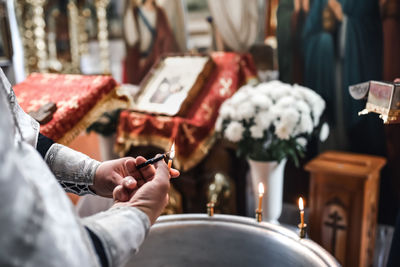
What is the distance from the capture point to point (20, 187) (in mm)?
515

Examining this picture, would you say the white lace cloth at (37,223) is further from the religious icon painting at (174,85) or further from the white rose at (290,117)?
the religious icon painting at (174,85)

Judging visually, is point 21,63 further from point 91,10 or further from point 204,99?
point 204,99

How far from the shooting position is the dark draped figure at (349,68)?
2.55 meters

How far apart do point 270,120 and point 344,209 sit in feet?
2.12

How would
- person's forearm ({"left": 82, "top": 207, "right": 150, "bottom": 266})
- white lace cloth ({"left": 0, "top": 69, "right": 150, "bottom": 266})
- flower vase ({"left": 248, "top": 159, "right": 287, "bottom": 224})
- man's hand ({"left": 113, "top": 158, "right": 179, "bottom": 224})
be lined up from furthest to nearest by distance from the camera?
flower vase ({"left": 248, "top": 159, "right": 287, "bottom": 224})
man's hand ({"left": 113, "top": 158, "right": 179, "bottom": 224})
person's forearm ({"left": 82, "top": 207, "right": 150, "bottom": 266})
white lace cloth ({"left": 0, "top": 69, "right": 150, "bottom": 266})

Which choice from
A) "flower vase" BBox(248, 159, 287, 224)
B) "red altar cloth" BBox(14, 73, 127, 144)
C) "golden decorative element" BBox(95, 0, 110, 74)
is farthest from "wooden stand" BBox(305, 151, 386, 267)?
"golden decorative element" BBox(95, 0, 110, 74)

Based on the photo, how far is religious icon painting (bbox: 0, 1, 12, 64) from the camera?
12.4 feet

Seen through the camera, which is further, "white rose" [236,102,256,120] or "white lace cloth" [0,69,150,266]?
"white rose" [236,102,256,120]

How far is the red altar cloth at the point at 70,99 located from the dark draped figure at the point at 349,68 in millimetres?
1479

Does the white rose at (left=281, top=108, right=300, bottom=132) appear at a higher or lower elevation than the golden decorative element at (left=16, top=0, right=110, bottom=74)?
lower

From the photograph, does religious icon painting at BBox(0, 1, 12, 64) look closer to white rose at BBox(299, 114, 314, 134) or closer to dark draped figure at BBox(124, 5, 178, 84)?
dark draped figure at BBox(124, 5, 178, 84)

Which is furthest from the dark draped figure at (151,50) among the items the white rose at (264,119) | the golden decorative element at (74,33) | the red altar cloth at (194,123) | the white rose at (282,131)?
the white rose at (282,131)

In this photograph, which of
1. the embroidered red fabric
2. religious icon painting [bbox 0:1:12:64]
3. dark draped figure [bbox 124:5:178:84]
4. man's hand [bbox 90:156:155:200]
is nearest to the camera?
man's hand [bbox 90:156:155:200]

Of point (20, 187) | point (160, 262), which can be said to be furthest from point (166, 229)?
point (20, 187)
